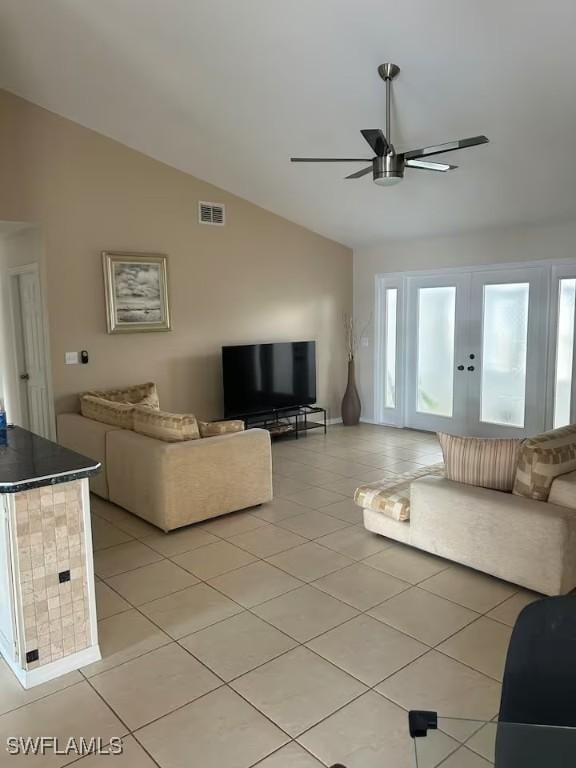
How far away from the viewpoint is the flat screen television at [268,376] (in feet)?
21.9

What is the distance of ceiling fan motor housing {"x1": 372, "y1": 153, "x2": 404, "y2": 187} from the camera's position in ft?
13.1

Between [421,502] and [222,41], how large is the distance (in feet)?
11.1

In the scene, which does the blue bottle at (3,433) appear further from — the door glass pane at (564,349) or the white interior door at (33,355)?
the door glass pane at (564,349)

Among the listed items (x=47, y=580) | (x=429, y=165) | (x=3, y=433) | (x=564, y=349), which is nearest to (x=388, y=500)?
(x=47, y=580)

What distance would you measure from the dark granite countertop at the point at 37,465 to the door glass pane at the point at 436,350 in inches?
207

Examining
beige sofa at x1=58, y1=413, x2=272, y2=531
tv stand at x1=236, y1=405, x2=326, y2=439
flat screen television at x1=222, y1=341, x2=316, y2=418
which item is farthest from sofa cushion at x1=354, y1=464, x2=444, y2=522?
tv stand at x1=236, y1=405, x2=326, y2=439

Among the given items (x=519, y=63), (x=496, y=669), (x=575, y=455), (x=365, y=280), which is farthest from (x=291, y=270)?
(x=496, y=669)

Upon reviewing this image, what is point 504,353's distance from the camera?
21.7ft

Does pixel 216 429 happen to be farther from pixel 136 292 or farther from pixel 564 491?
pixel 564 491

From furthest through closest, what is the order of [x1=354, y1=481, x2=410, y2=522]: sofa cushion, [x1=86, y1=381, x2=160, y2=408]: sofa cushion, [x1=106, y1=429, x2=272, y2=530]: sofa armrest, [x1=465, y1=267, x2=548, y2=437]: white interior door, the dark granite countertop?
[x1=465, y1=267, x2=548, y2=437]: white interior door
[x1=86, y1=381, x2=160, y2=408]: sofa cushion
[x1=106, y1=429, x2=272, y2=530]: sofa armrest
[x1=354, y1=481, x2=410, y2=522]: sofa cushion
the dark granite countertop

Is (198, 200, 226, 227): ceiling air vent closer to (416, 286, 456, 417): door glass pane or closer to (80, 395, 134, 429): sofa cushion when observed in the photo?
(80, 395, 134, 429): sofa cushion

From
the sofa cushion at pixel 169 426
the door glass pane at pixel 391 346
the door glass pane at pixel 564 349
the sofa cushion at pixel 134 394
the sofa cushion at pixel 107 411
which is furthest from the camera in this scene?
the door glass pane at pixel 391 346

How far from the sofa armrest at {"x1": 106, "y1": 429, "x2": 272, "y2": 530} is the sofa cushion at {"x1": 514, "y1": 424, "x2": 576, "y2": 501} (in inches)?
80.5

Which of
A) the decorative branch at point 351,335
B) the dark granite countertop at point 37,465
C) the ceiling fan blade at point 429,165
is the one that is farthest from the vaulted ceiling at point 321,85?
the dark granite countertop at point 37,465
